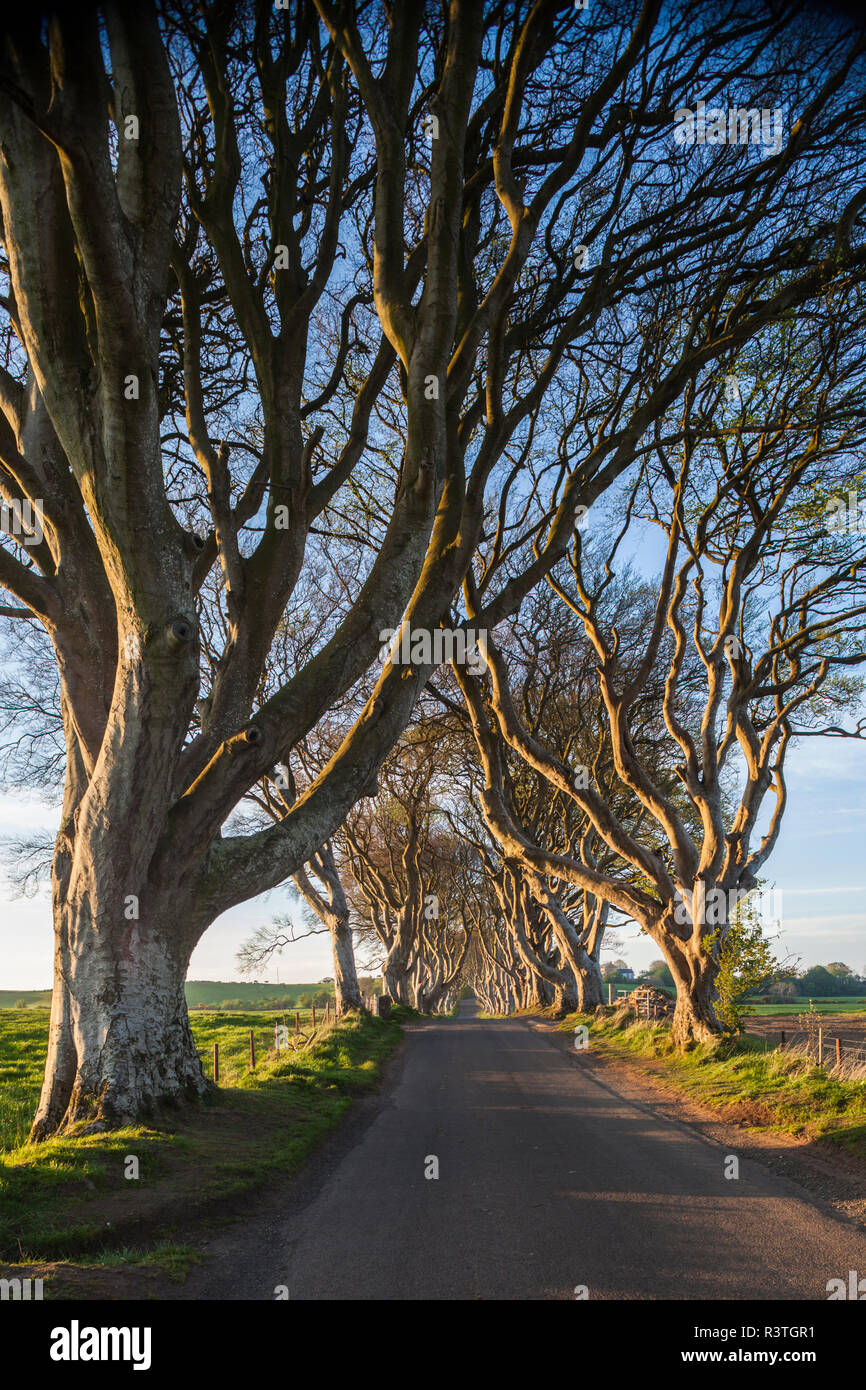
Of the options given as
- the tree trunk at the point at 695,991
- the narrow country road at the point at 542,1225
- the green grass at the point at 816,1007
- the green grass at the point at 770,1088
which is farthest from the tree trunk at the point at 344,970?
the green grass at the point at 816,1007

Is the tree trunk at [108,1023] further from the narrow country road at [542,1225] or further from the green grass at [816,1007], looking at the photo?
the green grass at [816,1007]

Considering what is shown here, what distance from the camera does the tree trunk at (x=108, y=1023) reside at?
24.3 feet

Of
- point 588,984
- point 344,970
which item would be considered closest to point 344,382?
point 344,970

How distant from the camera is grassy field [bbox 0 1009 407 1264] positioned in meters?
5.19

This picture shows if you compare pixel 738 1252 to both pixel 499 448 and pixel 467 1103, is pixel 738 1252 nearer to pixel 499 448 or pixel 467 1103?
Result: pixel 467 1103

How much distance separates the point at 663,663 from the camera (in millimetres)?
22234

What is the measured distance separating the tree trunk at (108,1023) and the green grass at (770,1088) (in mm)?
6329

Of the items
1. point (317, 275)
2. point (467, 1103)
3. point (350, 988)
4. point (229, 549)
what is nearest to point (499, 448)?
point (317, 275)

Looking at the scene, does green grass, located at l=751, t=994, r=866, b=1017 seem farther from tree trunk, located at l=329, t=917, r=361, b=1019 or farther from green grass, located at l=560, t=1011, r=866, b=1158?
green grass, located at l=560, t=1011, r=866, b=1158

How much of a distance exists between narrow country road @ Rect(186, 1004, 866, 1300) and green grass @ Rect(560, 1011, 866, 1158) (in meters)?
0.99

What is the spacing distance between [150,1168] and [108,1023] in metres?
1.47

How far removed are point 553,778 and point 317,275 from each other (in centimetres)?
895

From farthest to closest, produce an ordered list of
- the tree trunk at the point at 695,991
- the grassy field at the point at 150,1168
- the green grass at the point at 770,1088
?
the tree trunk at the point at 695,991 < the green grass at the point at 770,1088 < the grassy field at the point at 150,1168

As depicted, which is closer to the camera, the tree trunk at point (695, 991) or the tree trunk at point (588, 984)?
the tree trunk at point (695, 991)
